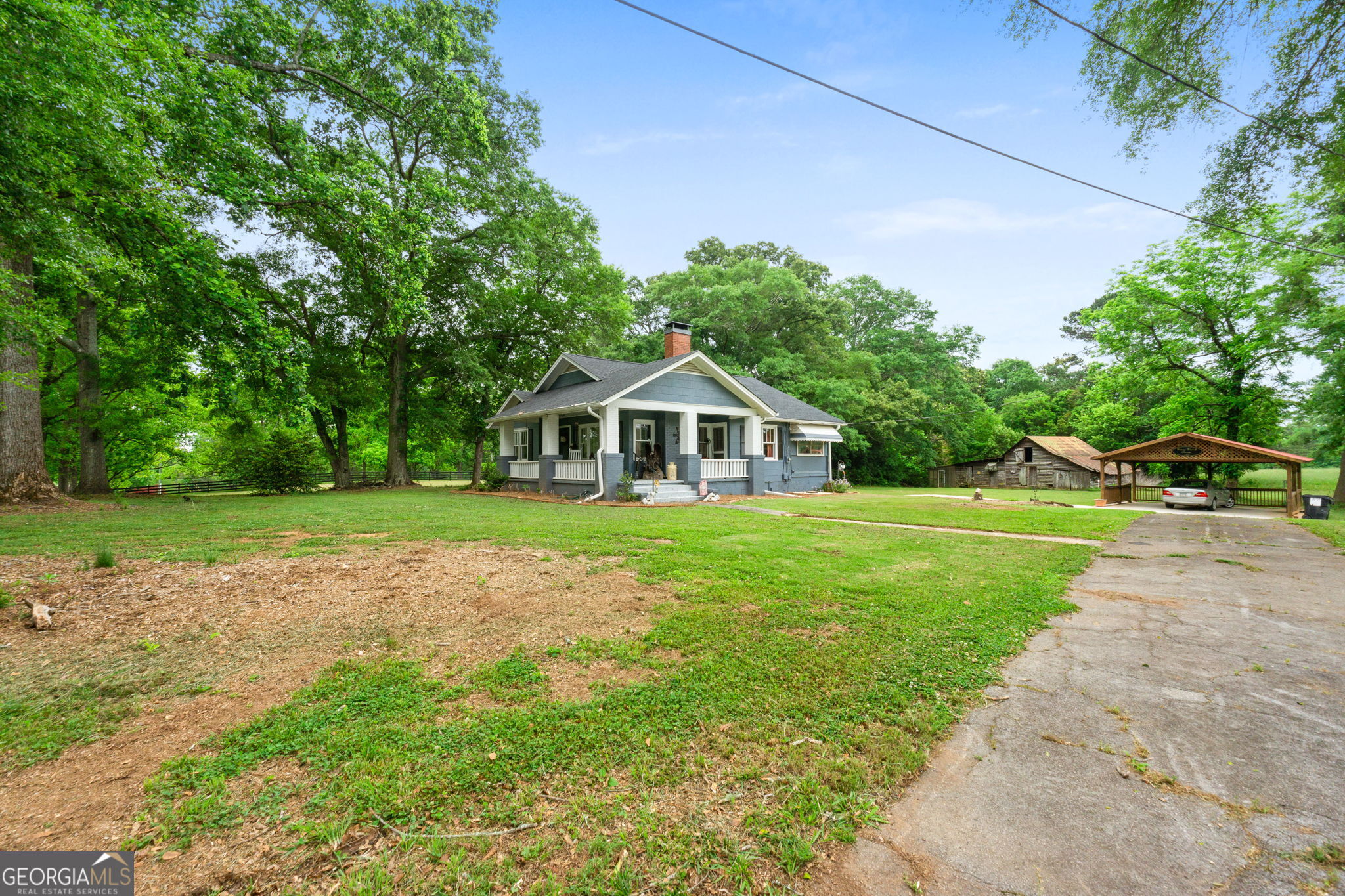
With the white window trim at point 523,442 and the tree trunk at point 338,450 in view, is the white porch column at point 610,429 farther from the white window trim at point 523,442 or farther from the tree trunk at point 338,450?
the tree trunk at point 338,450

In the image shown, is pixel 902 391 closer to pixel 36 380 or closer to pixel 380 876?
pixel 380 876

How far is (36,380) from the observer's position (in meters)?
11.9

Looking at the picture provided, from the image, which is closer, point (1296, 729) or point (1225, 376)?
point (1296, 729)

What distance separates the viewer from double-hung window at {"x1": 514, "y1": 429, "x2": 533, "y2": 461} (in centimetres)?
2227

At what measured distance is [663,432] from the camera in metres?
18.5

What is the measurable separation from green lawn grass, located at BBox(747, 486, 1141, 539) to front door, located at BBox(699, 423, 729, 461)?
139 inches

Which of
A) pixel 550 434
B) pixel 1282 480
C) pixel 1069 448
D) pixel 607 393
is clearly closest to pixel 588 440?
pixel 550 434

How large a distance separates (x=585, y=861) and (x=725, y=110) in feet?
50.9

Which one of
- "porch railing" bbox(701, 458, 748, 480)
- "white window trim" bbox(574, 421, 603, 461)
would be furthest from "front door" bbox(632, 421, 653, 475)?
"porch railing" bbox(701, 458, 748, 480)

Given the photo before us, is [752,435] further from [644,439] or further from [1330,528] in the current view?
[1330,528]

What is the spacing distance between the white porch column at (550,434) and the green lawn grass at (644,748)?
48.5 ft

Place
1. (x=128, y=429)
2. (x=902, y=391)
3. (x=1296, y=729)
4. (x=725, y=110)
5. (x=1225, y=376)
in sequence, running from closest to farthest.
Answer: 1. (x=1296, y=729)
2. (x=725, y=110)
3. (x=128, y=429)
4. (x=1225, y=376)
5. (x=902, y=391)

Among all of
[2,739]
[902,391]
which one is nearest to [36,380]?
[2,739]

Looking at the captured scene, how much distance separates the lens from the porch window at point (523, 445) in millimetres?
22266
